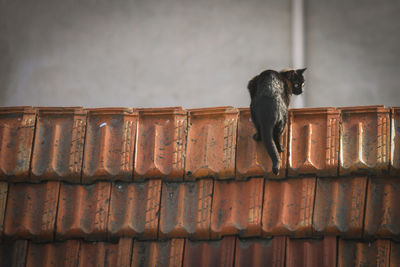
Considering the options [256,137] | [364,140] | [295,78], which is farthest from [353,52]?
[256,137]

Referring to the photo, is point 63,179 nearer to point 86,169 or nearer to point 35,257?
point 86,169

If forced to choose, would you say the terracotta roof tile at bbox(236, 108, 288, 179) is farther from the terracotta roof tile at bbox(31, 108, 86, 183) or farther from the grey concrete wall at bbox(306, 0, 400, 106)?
the grey concrete wall at bbox(306, 0, 400, 106)

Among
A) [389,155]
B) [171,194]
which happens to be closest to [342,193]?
[389,155]

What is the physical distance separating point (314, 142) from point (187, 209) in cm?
101

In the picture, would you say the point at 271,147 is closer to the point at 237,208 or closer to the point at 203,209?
the point at 237,208

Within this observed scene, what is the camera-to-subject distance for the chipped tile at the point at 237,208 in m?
5.34

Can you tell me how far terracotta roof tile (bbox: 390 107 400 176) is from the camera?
5.25 meters

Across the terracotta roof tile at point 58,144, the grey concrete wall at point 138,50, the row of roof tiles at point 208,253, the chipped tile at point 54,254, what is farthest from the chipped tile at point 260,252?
the grey concrete wall at point 138,50

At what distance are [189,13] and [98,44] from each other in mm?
1024

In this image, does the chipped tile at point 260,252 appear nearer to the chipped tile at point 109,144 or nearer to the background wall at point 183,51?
the chipped tile at point 109,144

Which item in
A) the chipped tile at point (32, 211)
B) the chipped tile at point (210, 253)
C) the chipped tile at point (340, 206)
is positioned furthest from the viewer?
the chipped tile at point (32, 211)

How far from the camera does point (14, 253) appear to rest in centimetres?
555

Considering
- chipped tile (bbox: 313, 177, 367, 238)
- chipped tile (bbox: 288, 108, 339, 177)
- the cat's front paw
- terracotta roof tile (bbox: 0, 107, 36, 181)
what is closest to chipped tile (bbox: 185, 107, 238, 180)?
the cat's front paw

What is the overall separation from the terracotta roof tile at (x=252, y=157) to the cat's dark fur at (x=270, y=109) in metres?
0.08
